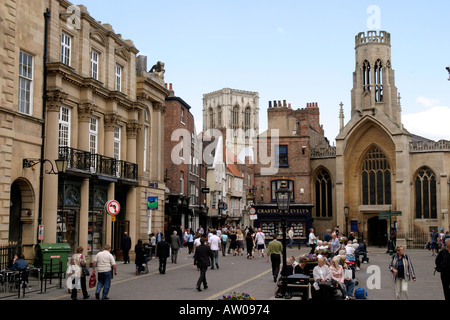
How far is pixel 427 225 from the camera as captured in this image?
48.0m

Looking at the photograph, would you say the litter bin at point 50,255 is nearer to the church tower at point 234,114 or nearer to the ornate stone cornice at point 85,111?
the ornate stone cornice at point 85,111

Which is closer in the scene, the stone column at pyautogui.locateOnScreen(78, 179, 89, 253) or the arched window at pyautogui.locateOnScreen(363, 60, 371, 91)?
the stone column at pyautogui.locateOnScreen(78, 179, 89, 253)

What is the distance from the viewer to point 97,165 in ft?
85.3

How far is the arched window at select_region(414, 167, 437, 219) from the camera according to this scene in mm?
48219

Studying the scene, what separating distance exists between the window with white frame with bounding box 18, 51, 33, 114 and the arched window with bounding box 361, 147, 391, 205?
3547 cm

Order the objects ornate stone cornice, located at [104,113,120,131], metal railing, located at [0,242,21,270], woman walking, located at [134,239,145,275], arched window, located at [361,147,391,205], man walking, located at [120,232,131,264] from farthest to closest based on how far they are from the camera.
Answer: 1. arched window, located at [361,147,391,205]
2. ornate stone cornice, located at [104,113,120,131]
3. man walking, located at [120,232,131,264]
4. woman walking, located at [134,239,145,275]
5. metal railing, located at [0,242,21,270]

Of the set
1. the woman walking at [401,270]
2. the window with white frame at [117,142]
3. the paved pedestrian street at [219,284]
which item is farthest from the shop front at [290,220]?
the woman walking at [401,270]

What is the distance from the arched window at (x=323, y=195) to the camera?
2068 inches

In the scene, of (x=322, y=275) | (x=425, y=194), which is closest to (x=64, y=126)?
(x=322, y=275)

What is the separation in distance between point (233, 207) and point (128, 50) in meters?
43.2

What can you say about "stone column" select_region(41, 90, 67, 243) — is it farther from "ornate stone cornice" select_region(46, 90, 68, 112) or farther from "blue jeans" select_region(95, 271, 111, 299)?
"blue jeans" select_region(95, 271, 111, 299)

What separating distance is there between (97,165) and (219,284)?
31.6ft

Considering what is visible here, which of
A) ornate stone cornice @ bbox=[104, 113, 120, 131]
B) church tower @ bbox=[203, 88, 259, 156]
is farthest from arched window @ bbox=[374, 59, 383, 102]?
church tower @ bbox=[203, 88, 259, 156]
